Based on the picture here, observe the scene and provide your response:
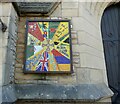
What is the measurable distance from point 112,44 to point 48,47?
4.71 feet

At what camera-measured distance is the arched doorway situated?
2.84m

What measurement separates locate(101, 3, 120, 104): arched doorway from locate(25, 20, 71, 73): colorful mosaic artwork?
1032mm

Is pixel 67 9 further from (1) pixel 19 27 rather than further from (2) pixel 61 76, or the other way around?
(2) pixel 61 76

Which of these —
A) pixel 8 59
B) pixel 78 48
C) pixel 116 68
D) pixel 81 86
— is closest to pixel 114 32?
pixel 116 68

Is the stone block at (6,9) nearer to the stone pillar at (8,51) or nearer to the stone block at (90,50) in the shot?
the stone pillar at (8,51)

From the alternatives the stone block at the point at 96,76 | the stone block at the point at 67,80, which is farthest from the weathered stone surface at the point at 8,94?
the stone block at the point at 96,76

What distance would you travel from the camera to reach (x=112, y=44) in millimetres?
3055

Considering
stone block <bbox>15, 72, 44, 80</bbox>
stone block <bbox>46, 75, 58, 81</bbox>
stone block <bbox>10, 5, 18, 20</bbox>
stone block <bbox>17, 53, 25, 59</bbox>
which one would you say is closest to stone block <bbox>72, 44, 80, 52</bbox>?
stone block <bbox>46, 75, 58, 81</bbox>

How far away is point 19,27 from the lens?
252 cm

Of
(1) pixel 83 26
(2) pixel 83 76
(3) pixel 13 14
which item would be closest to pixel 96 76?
(2) pixel 83 76

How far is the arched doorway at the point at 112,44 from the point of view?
2.84m

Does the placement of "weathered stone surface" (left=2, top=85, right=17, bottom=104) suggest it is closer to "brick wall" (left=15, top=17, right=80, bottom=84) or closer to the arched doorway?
"brick wall" (left=15, top=17, right=80, bottom=84)

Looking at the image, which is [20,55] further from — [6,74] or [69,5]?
[69,5]

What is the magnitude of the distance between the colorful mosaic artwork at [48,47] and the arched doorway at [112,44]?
1032mm
